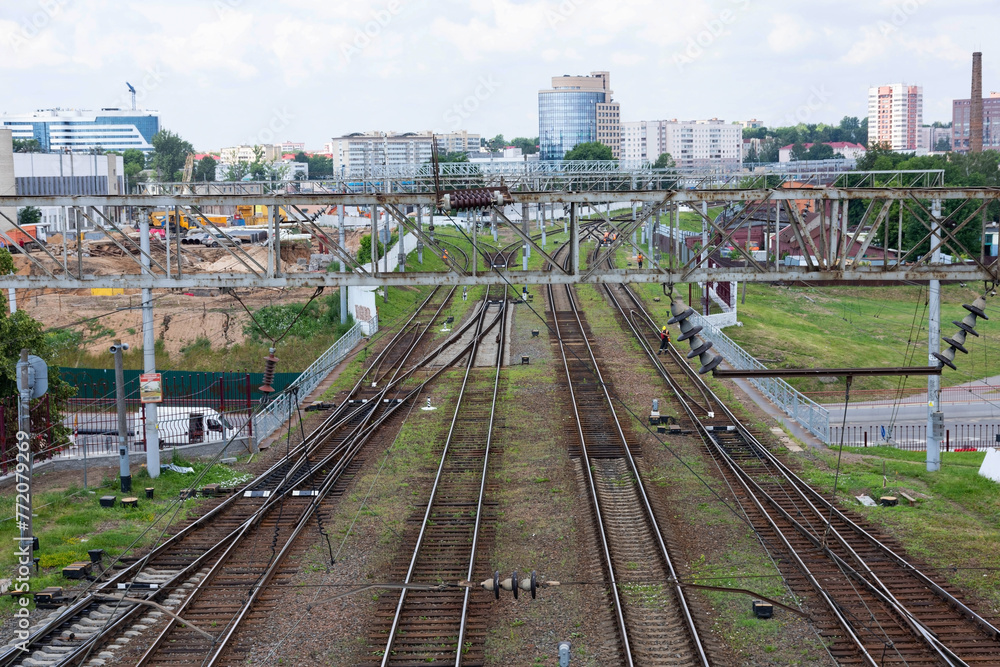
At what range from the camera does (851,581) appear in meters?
14.4

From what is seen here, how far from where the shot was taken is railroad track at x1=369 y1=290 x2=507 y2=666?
12.3 meters

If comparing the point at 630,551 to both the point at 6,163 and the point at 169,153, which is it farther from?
the point at 169,153

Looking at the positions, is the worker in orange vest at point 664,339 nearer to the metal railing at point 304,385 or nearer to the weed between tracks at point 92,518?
the metal railing at point 304,385

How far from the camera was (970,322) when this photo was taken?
614 inches

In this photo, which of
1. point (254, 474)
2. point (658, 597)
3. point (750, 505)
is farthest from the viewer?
point (254, 474)

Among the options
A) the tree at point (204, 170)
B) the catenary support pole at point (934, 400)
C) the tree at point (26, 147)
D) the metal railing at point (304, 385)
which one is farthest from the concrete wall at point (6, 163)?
the catenary support pole at point (934, 400)

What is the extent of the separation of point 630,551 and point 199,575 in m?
6.93

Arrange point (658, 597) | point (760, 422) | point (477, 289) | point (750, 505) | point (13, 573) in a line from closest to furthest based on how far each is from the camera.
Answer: point (658, 597) < point (13, 573) < point (750, 505) < point (760, 422) < point (477, 289)

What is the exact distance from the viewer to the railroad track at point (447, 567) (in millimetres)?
12344

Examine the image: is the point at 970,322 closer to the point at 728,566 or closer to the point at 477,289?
the point at 728,566

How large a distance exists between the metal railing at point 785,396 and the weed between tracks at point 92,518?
14.3 m

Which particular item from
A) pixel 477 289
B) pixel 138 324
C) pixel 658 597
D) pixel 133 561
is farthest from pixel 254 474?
pixel 477 289

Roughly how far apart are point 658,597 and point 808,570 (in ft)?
8.42

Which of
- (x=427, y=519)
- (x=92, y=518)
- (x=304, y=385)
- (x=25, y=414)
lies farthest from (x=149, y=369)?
(x=304, y=385)
